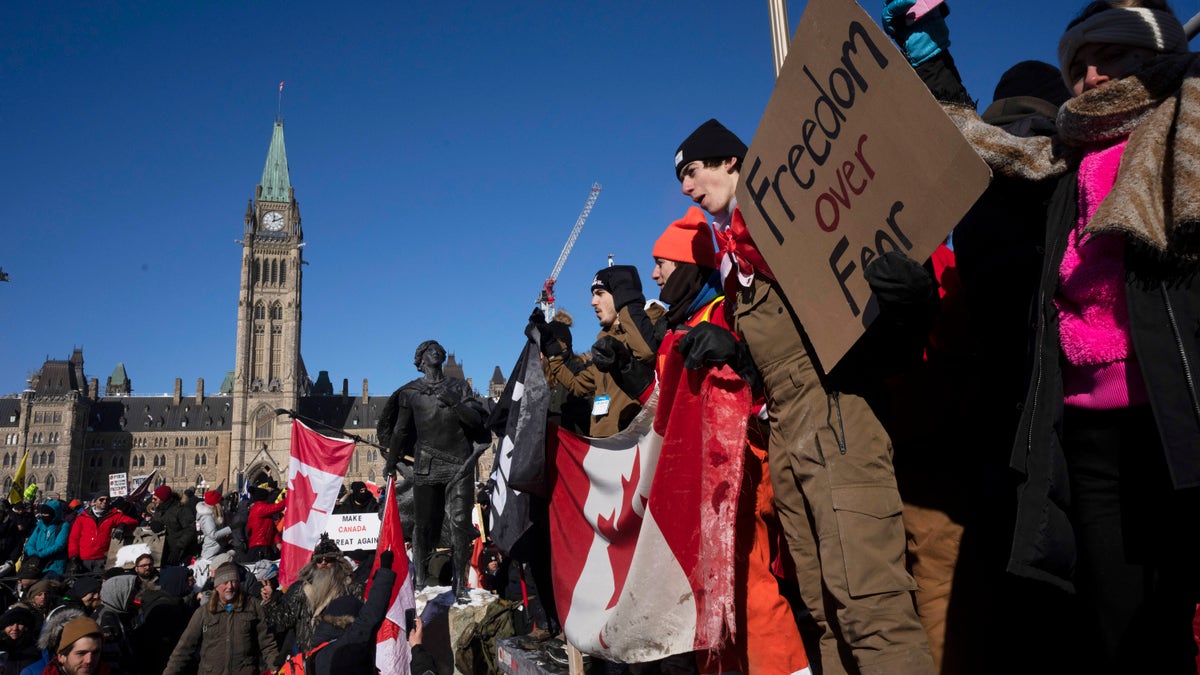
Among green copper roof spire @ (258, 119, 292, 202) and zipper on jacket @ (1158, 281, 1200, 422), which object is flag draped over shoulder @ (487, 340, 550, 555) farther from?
green copper roof spire @ (258, 119, 292, 202)

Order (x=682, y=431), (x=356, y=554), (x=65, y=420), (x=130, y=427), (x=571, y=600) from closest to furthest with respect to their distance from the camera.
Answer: (x=682, y=431) < (x=571, y=600) < (x=356, y=554) < (x=65, y=420) < (x=130, y=427)

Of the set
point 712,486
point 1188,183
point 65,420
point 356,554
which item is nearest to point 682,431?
point 712,486

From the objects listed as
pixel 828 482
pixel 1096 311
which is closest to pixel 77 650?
pixel 828 482

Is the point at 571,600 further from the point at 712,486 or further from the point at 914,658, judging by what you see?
the point at 914,658

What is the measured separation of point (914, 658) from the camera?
7.16 ft

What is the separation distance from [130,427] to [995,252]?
130m

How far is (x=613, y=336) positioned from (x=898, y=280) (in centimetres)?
255

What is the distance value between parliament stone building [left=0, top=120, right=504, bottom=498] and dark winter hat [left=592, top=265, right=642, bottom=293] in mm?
97797

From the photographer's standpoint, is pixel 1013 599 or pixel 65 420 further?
pixel 65 420

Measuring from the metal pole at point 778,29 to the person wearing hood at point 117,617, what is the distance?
686 centimetres

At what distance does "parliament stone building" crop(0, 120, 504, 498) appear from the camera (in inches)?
4097

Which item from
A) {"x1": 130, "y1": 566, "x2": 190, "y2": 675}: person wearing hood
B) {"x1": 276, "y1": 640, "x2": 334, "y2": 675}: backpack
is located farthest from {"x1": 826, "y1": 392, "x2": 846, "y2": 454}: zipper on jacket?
{"x1": 130, "y1": 566, "x2": 190, "y2": 675}: person wearing hood

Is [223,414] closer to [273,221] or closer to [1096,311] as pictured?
[273,221]

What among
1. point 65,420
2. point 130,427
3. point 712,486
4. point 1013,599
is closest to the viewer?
point 1013,599
